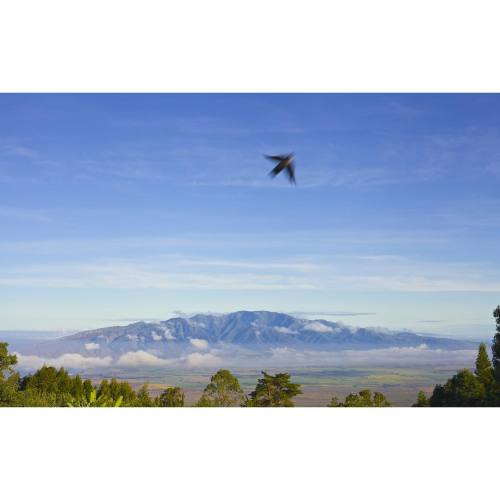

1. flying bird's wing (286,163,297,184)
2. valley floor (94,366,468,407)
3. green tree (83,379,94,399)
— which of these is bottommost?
green tree (83,379,94,399)

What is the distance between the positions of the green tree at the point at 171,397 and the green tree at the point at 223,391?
0.94 feet

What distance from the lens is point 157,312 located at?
6.50 metres

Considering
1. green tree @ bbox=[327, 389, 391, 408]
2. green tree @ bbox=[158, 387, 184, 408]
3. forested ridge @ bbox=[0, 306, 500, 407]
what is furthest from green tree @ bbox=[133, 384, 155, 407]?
green tree @ bbox=[327, 389, 391, 408]

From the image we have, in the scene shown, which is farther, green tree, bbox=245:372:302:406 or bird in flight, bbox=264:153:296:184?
green tree, bbox=245:372:302:406

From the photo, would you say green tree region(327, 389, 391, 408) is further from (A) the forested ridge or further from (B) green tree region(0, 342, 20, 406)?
(B) green tree region(0, 342, 20, 406)

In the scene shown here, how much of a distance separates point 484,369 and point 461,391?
0.34 metres

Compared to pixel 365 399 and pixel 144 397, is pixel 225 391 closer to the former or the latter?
pixel 144 397

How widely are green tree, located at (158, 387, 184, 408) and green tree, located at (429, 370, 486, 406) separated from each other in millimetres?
2511

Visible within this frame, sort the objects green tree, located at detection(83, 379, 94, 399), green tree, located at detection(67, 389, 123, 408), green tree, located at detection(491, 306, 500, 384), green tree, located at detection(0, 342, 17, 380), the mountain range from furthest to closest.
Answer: green tree, located at detection(83, 379, 94, 399) < the mountain range < green tree, located at detection(491, 306, 500, 384) < green tree, located at detection(0, 342, 17, 380) < green tree, located at detection(67, 389, 123, 408)

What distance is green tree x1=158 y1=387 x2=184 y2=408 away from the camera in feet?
19.7

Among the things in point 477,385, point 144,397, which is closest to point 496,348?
point 477,385
